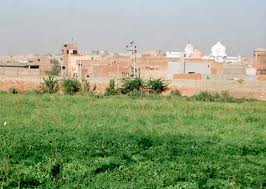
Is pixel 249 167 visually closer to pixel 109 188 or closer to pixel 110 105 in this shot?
pixel 109 188

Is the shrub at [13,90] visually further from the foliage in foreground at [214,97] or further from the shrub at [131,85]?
the foliage in foreground at [214,97]

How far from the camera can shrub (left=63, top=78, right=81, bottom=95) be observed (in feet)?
115

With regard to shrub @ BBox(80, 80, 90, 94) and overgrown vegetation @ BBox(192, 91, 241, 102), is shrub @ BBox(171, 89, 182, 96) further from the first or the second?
shrub @ BBox(80, 80, 90, 94)

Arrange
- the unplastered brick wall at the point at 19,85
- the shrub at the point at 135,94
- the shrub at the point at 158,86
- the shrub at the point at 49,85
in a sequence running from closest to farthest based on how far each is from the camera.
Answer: the shrub at the point at 135,94 < the shrub at the point at 158,86 < the shrub at the point at 49,85 < the unplastered brick wall at the point at 19,85

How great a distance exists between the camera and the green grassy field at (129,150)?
8.30m

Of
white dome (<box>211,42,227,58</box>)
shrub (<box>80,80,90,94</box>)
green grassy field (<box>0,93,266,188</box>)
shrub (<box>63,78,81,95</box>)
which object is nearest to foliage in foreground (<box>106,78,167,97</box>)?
shrub (<box>80,80,90,94</box>)

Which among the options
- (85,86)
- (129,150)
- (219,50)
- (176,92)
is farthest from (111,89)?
(219,50)

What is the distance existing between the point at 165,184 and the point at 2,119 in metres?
10.1

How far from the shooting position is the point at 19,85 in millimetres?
36000

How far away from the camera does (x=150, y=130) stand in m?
14.9

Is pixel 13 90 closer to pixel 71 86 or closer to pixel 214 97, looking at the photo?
pixel 71 86

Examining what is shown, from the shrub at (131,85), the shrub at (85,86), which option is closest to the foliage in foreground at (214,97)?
the shrub at (131,85)

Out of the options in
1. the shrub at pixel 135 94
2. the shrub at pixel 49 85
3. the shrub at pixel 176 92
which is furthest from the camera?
the shrub at pixel 49 85

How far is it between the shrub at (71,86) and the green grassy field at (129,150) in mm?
15198
